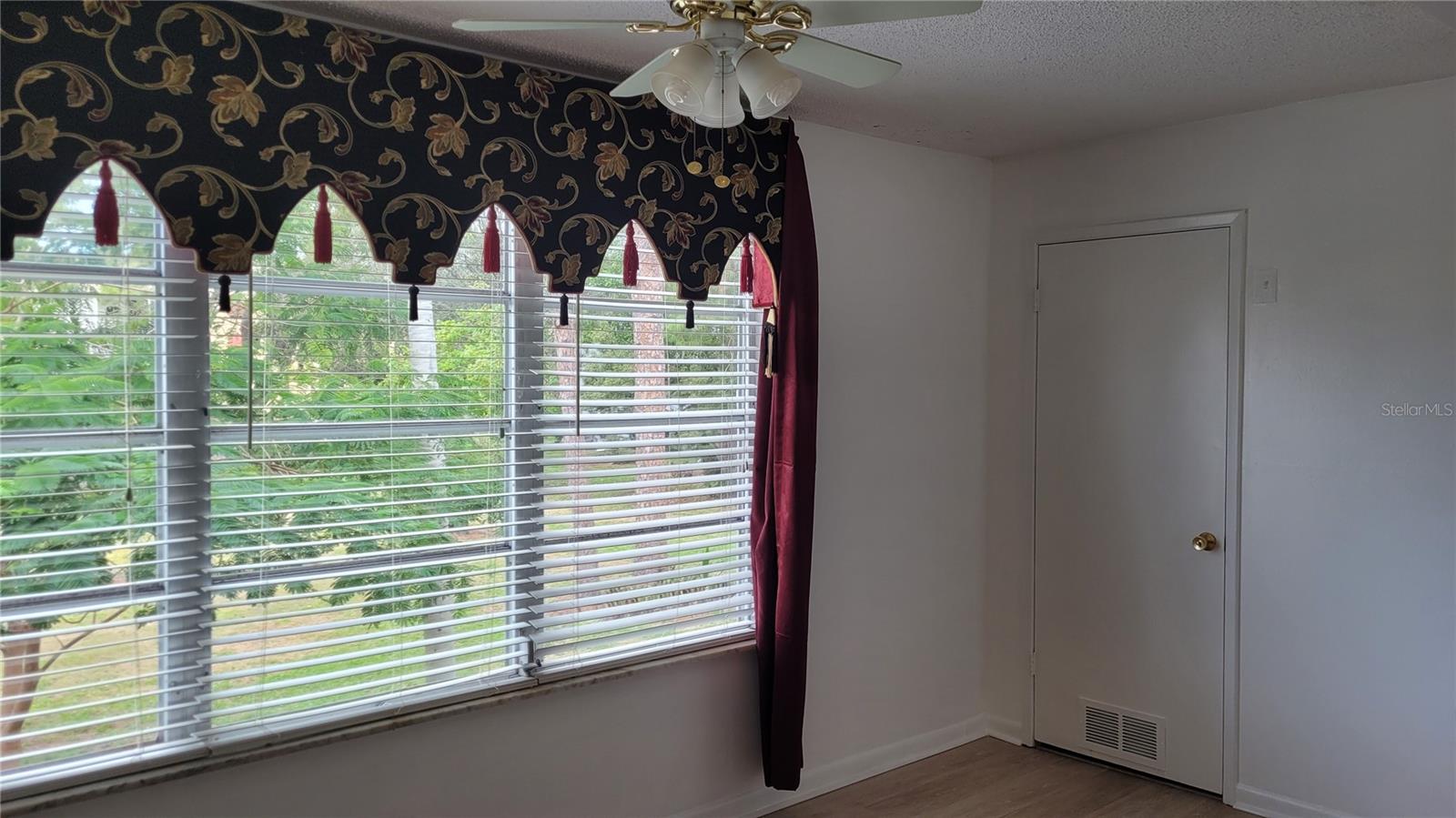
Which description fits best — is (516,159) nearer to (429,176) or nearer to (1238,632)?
(429,176)

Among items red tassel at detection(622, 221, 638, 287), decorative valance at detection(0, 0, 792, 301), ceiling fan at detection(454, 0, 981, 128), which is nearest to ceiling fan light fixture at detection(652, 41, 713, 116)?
ceiling fan at detection(454, 0, 981, 128)

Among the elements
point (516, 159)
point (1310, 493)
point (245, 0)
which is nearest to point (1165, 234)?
point (1310, 493)

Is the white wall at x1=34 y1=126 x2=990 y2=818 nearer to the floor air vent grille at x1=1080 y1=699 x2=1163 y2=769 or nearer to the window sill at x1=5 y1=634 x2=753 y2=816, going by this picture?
the window sill at x1=5 y1=634 x2=753 y2=816

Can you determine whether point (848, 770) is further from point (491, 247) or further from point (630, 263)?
point (491, 247)

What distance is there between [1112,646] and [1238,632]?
499 mm

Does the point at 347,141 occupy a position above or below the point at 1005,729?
above

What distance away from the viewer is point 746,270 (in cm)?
341

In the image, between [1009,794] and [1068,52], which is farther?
[1009,794]

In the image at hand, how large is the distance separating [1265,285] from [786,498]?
1.87 meters

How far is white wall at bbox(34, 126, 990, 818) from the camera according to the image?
2.84 metres

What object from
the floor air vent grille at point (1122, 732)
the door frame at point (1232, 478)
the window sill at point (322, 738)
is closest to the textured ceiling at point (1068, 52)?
the door frame at point (1232, 478)

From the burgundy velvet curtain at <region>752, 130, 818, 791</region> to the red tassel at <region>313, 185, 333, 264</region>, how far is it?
1.46 m

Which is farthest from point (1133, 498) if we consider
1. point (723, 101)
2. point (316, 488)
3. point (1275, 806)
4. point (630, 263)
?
point (316, 488)

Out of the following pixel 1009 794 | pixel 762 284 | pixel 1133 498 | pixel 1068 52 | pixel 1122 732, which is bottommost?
pixel 1009 794
